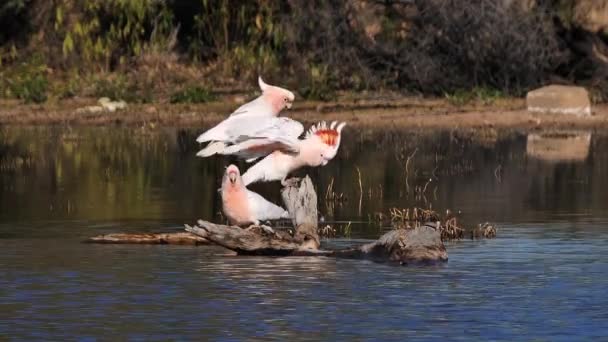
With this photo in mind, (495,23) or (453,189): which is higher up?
(495,23)

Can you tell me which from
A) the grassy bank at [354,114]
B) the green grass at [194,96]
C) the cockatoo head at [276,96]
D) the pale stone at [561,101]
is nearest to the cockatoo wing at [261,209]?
the cockatoo head at [276,96]

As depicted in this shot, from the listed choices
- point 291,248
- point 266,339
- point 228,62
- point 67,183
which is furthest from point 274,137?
point 228,62

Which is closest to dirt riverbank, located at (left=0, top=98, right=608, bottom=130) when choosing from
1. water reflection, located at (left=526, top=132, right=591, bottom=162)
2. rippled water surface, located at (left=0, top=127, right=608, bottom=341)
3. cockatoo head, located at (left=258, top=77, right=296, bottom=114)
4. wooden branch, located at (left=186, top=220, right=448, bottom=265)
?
water reflection, located at (left=526, top=132, right=591, bottom=162)

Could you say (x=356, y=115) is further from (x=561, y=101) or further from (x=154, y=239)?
(x=154, y=239)

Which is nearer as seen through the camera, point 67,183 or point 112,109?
point 67,183

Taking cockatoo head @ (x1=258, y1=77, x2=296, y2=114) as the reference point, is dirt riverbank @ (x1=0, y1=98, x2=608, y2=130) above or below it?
below

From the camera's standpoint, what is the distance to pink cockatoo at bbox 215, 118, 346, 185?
14656mm

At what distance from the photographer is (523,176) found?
20875mm

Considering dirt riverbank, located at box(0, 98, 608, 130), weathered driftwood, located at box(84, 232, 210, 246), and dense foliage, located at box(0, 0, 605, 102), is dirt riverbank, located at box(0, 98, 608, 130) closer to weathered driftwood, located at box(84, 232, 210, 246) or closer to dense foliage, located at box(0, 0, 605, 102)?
dense foliage, located at box(0, 0, 605, 102)

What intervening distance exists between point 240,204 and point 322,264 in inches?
51.9

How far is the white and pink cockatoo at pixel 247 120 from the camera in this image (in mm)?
14664

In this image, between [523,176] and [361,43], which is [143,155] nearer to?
[523,176]

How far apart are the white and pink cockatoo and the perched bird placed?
0.35 meters

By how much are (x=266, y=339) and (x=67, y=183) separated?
1083 cm
